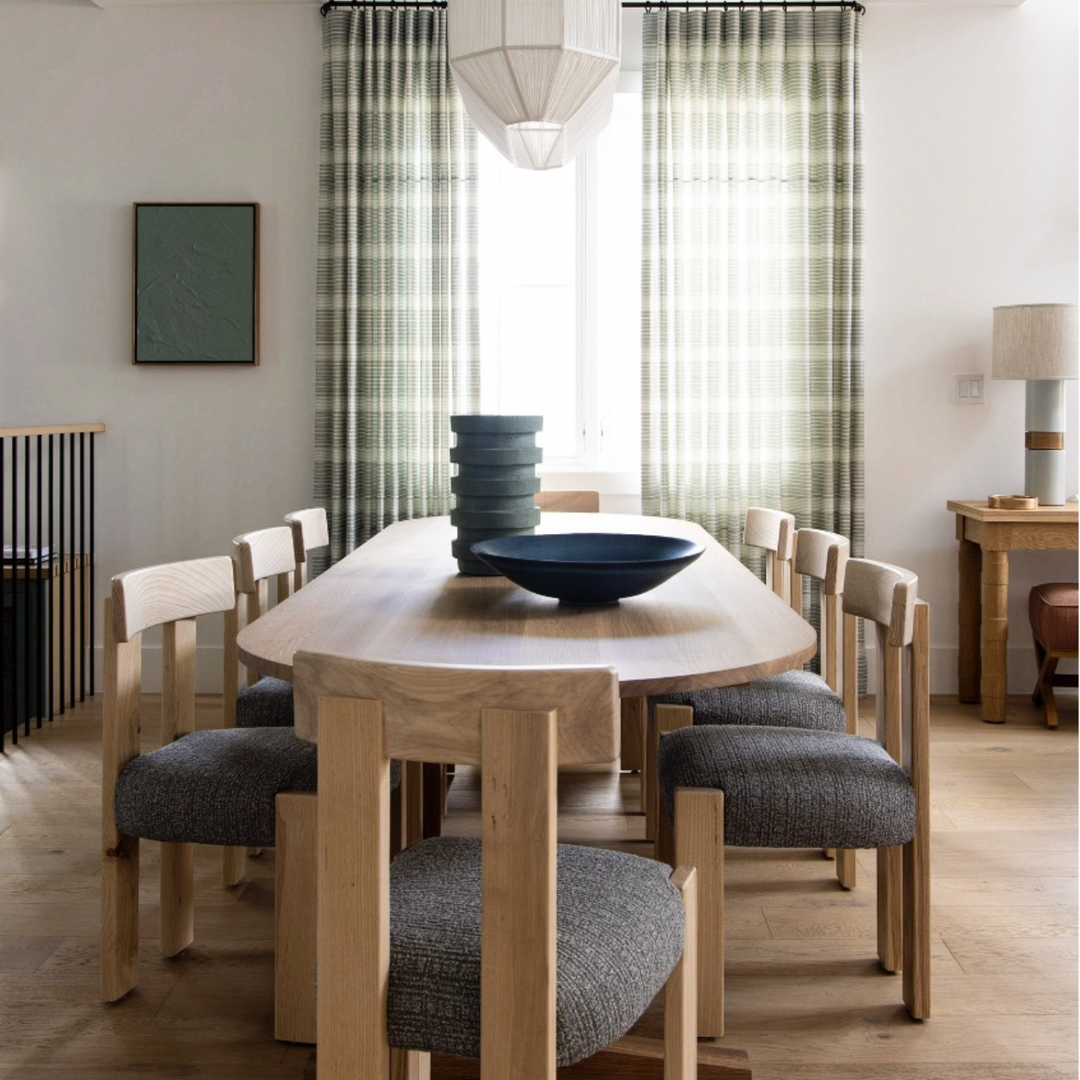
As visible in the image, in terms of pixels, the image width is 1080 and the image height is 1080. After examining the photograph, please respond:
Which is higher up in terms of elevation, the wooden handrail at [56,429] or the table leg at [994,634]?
the wooden handrail at [56,429]

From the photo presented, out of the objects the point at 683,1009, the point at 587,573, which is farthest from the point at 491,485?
the point at 683,1009

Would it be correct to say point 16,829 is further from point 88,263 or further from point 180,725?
point 88,263

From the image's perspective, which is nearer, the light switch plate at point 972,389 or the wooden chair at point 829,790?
the wooden chair at point 829,790

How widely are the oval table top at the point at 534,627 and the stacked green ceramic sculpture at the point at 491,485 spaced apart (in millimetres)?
108

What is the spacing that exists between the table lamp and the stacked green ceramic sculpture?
254cm

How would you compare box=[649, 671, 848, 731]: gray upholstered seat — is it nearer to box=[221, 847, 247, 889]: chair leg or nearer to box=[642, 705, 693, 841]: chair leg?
box=[642, 705, 693, 841]: chair leg

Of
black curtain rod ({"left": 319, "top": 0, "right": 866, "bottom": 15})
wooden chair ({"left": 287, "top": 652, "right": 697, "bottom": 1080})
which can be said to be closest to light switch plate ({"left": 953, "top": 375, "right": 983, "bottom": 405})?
black curtain rod ({"left": 319, "top": 0, "right": 866, "bottom": 15})

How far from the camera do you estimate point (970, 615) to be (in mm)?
5039

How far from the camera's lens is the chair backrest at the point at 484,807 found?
1.41 metres

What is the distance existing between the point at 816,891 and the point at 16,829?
2.11m

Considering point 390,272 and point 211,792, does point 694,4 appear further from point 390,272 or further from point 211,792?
point 211,792

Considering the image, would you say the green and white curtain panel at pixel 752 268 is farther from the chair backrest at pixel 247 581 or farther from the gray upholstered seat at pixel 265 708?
the gray upholstered seat at pixel 265 708

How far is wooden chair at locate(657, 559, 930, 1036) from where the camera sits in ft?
7.30

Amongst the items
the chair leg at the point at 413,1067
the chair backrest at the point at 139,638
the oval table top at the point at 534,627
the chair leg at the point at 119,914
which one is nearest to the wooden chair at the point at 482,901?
the chair leg at the point at 413,1067
